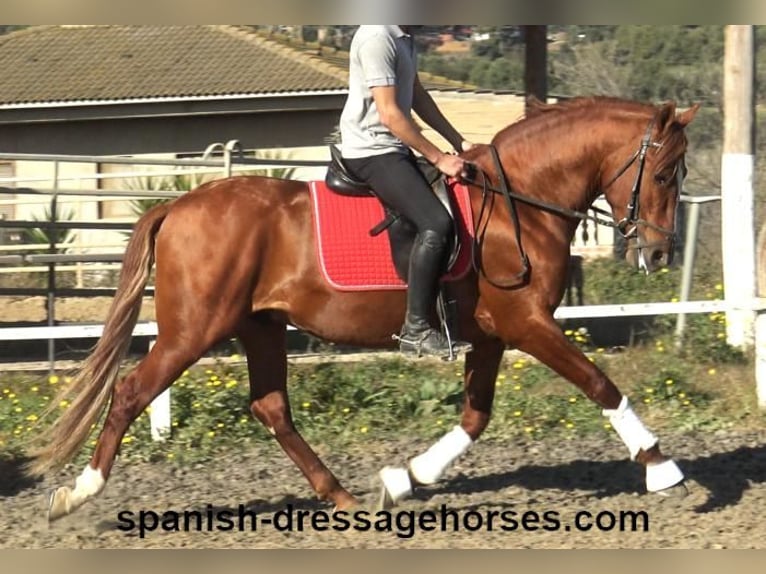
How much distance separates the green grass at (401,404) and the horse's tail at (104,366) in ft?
4.75

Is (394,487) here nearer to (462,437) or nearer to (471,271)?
(462,437)

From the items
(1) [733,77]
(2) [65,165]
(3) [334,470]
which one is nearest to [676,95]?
(2) [65,165]

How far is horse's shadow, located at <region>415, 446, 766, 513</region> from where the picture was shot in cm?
714

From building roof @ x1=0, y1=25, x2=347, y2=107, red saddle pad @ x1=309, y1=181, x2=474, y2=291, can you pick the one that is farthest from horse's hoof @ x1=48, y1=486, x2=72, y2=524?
building roof @ x1=0, y1=25, x2=347, y2=107

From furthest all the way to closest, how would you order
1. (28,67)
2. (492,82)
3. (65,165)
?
(492,82) → (28,67) → (65,165)

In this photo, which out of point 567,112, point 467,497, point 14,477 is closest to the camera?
point 567,112

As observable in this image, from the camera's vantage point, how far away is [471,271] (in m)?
6.53

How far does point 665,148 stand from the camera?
6375 millimetres

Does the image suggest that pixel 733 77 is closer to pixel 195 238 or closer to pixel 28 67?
pixel 195 238

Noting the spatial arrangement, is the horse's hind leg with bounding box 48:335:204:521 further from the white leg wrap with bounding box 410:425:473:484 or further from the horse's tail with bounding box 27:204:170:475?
the white leg wrap with bounding box 410:425:473:484

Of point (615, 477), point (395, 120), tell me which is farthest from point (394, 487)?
point (395, 120)

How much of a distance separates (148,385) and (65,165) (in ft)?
48.4

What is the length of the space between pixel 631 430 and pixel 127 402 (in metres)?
2.56

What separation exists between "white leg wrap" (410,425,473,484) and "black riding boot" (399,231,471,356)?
0.57m
